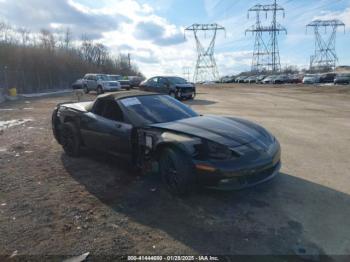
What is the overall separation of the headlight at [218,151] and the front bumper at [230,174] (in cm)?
10

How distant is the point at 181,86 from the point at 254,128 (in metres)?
15.8

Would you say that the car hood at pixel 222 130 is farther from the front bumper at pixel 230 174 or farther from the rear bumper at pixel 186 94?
the rear bumper at pixel 186 94

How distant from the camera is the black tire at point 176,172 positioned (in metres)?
4.35

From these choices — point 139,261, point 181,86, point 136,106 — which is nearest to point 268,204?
point 139,261

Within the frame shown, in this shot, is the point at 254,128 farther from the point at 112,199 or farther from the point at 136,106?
the point at 112,199

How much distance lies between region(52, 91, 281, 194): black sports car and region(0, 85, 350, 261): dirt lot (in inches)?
13.7

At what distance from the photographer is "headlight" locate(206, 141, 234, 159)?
4.27m

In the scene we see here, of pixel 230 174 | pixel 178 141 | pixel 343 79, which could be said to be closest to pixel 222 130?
pixel 178 141

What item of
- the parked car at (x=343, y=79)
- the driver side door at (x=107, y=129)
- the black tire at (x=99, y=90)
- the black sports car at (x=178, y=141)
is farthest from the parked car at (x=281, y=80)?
the driver side door at (x=107, y=129)

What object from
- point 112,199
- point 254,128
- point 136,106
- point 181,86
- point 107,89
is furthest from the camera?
point 107,89

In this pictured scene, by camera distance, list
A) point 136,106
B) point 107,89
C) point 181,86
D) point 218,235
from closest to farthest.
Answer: point 218,235 < point 136,106 < point 181,86 < point 107,89

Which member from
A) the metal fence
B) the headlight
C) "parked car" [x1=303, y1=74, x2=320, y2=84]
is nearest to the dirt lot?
the headlight

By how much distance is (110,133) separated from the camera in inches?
222

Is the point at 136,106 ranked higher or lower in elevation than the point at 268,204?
higher
